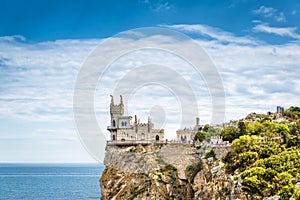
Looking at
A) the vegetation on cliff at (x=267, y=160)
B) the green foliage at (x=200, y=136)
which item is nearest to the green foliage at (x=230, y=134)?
the vegetation on cliff at (x=267, y=160)

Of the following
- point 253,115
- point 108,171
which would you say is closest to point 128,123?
point 108,171

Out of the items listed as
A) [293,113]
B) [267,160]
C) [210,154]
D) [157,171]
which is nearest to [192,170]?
[210,154]

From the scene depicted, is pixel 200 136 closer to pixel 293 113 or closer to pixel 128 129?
pixel 128 129

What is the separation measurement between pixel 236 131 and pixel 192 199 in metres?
12.5

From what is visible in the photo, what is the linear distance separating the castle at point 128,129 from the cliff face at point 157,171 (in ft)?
4.12

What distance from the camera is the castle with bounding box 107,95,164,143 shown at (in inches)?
2611

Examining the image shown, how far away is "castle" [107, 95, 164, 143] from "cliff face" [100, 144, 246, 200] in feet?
4.12

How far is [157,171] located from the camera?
61.4m

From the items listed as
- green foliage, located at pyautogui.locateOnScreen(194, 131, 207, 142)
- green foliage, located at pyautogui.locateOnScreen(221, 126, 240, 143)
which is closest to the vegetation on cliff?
green foliage, located at pyautogui.locateOnScreen(221, 126, 240, 143)

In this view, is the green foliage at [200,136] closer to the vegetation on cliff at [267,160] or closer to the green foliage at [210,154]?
the vegetation on cliff at [267,160]

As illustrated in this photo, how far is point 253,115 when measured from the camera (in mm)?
94625

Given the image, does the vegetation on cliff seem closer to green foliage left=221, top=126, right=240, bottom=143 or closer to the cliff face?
green foliage left=221, top=126, right=240, bottom=143

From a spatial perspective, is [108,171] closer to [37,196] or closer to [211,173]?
[211,173]

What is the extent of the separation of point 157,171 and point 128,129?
8245mm
